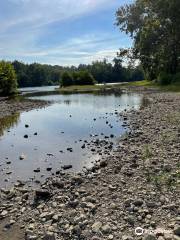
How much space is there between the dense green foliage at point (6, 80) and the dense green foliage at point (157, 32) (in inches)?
1233

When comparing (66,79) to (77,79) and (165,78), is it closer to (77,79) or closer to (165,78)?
(77,79)

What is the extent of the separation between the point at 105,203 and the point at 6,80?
274 ft

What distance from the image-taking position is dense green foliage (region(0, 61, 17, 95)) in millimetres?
88312

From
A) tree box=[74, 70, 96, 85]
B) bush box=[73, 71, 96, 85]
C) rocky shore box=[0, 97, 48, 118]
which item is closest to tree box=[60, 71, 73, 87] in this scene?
bush box=[73, 71, 96, 85]

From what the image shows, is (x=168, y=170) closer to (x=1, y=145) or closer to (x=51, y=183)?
(x=51, y=183)

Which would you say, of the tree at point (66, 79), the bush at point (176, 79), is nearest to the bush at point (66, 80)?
the tree at point (66, 79)

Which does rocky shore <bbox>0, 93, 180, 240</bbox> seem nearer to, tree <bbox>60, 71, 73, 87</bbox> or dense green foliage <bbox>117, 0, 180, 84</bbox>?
dense green foliage <bbox>117, 0, 180, 84</bbox>

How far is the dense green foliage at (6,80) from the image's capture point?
88.3 metres

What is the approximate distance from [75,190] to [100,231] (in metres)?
3.25

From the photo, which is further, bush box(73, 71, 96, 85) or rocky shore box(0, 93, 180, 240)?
bush box(73, 71, 96, 85)

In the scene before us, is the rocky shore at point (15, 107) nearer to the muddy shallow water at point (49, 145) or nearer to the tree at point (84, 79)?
the muddy shallow water at point (49, 145)

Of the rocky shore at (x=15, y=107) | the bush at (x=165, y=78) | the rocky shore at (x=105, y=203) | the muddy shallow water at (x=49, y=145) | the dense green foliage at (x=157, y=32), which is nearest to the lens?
the rocky shore at (x=105, y=203)

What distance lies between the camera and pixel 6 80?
296 feet

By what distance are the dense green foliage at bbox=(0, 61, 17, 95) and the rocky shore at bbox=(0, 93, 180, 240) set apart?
250ft
